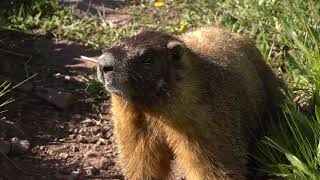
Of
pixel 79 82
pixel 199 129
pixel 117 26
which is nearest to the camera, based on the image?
pixel 199 129

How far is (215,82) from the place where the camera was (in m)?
4.41

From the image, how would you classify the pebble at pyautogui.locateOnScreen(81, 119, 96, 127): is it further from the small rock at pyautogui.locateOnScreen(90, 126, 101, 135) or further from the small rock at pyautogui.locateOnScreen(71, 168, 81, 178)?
the small rock at pyautogui.locateOnScreen(71, 168, 81, 178)

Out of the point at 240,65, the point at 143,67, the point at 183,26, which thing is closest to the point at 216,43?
the point at 240,65

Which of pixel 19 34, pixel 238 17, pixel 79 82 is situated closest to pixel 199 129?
pixel 79 82

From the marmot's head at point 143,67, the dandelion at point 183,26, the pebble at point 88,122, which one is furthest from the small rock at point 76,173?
the dandelion at point 183,26

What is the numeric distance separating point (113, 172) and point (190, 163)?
1.02 meters

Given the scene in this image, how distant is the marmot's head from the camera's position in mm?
3666

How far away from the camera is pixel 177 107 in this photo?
3.95m

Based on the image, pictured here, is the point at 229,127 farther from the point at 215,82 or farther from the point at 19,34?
the point at 19,34

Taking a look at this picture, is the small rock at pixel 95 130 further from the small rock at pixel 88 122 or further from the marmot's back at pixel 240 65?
the marmot's back at pixel 240 65

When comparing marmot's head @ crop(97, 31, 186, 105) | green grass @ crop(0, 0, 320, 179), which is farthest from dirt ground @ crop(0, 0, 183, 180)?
marmot's head @ crop(97, 31, 186, 105)

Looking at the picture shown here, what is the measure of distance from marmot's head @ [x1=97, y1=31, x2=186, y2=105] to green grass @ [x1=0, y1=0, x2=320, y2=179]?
0.99m

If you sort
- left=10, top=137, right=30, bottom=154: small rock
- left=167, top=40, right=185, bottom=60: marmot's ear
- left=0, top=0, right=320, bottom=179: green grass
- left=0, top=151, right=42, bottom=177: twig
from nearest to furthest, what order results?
1. left=167, top=40, right=185, bottom=60: marmot's ear
2. left=0, top=0, right=320, bottom=179: green grass
3. left=0, top=151, right=42, bottom=177: twig
4. left=10, top=137, right=30, bottom=154: small rock

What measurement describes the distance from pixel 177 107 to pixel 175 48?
397 millimetres
